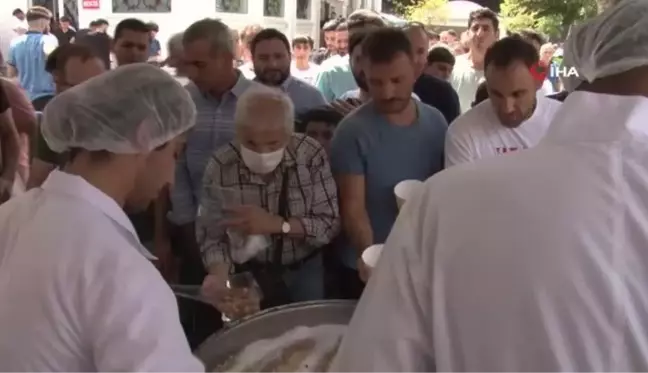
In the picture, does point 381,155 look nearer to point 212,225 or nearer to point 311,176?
point 311,176

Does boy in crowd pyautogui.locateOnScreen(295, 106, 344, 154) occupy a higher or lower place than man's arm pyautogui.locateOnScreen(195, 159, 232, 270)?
higher

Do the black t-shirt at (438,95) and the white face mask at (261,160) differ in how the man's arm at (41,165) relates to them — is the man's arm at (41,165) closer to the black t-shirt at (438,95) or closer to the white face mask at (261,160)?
the white face mask at (261,160)

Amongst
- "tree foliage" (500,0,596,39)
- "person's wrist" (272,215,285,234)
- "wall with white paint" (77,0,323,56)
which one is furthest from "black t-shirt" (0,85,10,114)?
"tree foliage" (500,0,596,39)

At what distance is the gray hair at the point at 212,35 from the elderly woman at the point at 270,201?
466 millimetres

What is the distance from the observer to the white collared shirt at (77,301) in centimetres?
105

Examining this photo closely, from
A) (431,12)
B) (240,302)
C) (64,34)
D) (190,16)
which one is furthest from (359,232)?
(431,12)

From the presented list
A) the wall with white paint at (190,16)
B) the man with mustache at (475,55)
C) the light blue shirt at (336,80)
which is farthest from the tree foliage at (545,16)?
the light blue shirt at (336,80)

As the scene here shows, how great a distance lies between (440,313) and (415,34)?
2.16 meters

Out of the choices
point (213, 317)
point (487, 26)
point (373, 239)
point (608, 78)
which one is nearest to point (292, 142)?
point (373, 239)

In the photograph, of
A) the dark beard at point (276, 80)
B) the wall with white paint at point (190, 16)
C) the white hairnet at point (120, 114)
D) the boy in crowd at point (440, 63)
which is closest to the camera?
the white hairnet at point (120, 114)

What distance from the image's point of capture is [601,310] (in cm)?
86

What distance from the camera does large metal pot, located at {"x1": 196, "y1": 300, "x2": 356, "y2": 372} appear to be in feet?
4.55

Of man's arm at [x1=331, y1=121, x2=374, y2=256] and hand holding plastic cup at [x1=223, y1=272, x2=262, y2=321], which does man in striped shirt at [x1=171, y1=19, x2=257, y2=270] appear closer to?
man's arm at [x1=331, y1=121, x2=374, y2=256]

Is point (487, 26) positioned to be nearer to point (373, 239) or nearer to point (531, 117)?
point (531, 117)
